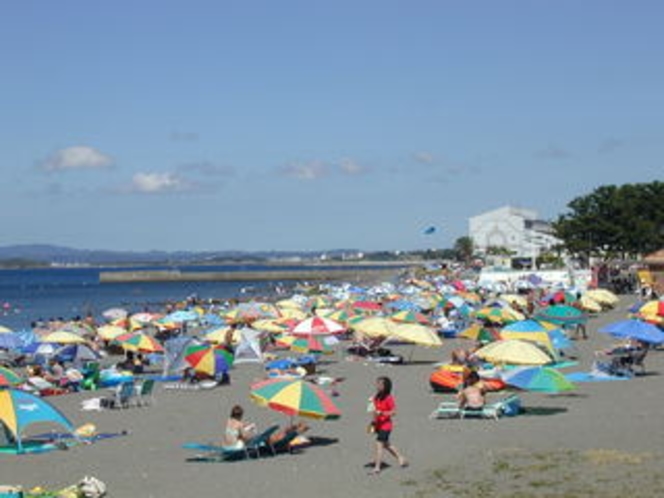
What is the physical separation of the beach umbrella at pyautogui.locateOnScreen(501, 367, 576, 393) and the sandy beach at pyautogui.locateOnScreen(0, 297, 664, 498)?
0.43 metres

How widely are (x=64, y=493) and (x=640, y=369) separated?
600 inches

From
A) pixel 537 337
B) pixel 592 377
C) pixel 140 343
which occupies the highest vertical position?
pixel 537 337

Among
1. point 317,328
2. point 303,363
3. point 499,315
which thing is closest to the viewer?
point 303,363

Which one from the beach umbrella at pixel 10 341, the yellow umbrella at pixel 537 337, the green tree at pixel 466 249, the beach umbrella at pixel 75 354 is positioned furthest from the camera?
the green tree at pixel 466 249

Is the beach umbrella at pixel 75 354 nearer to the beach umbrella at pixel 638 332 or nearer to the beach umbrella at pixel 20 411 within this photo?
the beach umbrella at pixel 20 411

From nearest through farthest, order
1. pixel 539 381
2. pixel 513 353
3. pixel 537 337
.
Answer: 1. pixel 539 381
2. pixel 513 353
3. pixel 537 337

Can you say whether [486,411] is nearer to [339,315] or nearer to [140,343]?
[140,343]

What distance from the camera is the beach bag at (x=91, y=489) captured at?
11414mm

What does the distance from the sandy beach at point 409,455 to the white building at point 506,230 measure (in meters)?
111

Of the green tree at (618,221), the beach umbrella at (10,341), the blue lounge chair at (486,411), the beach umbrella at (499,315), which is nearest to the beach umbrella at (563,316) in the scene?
the beach umbrella at (499,315)

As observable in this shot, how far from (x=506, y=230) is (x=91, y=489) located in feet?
425

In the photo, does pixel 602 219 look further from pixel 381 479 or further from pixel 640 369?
pixel 381 479

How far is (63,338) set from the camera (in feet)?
97.1

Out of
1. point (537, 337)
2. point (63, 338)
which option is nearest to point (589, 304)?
point (537, 337)
